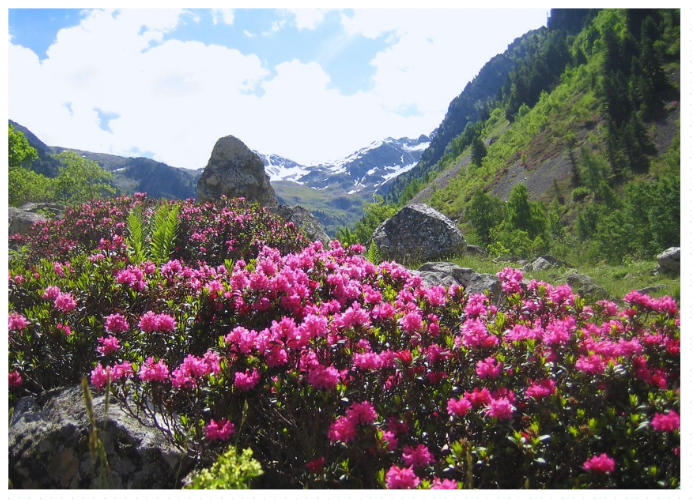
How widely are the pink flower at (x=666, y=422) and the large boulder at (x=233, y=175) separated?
14.7 m

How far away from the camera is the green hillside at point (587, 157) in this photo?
3031 centimetres

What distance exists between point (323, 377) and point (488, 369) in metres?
0.99

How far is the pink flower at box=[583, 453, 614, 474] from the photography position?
Answer: 2000 millimetres

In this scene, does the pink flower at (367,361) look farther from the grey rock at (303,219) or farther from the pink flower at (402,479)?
the grey rock at (303,219)

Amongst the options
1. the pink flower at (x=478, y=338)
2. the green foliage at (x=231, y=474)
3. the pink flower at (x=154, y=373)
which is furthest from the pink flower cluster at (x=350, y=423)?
the pink flower at (x=154, y=373)

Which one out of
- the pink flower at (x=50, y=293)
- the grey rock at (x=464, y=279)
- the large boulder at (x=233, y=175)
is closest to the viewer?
the pink flower at (x=50, y=293)

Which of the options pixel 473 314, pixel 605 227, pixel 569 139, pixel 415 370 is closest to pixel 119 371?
pixel 415 370

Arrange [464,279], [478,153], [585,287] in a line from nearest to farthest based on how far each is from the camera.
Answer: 1. [464,279]
2. [585,287]
3. [478,153]

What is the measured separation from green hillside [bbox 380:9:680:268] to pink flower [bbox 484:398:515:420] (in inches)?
920

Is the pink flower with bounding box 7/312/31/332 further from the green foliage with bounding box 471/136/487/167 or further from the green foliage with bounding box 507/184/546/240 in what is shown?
the green foliage with bounding box 471/136/487/167

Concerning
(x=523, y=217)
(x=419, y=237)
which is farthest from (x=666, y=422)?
(x=523, y=217)

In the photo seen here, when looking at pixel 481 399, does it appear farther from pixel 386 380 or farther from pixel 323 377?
pixel 323 377

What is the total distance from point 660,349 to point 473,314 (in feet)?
4.11

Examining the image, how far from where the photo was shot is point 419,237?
11.5 m
